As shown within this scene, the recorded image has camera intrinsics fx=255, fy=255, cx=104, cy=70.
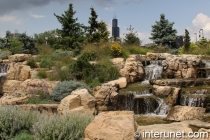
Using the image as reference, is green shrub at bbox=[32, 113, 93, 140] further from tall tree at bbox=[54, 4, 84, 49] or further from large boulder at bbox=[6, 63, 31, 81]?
tall tree at bbox=[54, 4, 84, 49]

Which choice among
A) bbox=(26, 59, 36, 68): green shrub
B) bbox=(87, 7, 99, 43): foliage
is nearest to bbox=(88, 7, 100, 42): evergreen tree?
bbox=(87, 7, 99, 43): foliage

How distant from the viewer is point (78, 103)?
784 centimetres

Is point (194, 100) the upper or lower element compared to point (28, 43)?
lower

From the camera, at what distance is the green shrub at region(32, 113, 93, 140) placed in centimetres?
393

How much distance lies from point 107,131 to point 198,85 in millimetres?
8592

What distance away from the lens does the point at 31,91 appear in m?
10.4

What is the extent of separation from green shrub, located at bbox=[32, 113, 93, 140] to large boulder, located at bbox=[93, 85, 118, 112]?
523cm

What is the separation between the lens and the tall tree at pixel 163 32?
25.3m

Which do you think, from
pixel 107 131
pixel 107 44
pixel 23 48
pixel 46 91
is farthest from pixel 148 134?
pixel 23 48

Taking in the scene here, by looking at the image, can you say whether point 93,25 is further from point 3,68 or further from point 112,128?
point 112,128

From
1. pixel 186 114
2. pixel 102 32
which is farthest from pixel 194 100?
pixel 102 32

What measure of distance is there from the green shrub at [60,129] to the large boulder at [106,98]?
523 centimetres

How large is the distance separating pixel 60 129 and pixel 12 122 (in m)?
1.15

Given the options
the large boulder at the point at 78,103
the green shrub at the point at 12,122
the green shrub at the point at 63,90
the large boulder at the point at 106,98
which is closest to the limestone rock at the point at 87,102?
the large boulder at the point at 78,103
